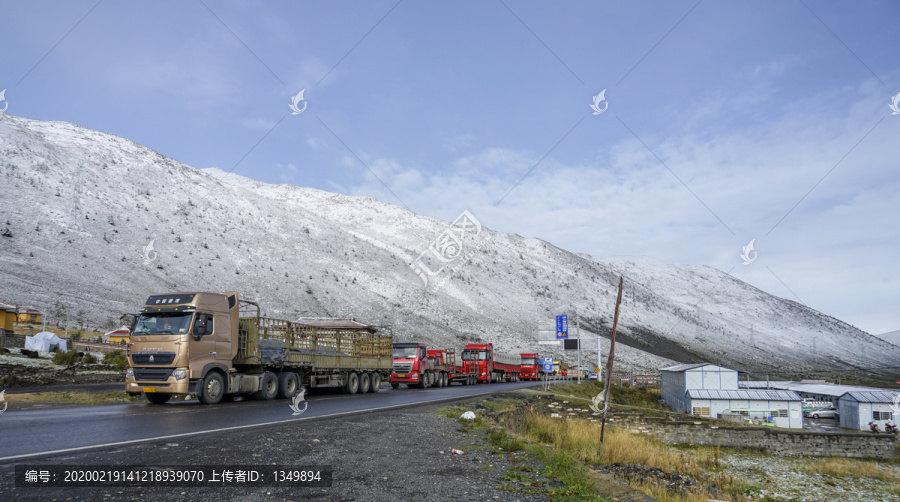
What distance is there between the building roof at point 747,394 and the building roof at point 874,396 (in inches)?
238

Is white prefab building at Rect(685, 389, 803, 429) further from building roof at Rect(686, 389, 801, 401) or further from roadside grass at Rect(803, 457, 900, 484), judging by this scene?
roadside grass at Rect(803, 457, 900, 484)

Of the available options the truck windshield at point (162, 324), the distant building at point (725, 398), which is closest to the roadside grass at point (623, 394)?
the distant building at point (725, 398)

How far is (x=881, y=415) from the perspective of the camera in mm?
44250

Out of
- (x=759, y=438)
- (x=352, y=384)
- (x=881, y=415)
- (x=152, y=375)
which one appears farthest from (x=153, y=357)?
(x=881, y=415)

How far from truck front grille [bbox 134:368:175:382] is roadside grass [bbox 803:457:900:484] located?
29.4 m

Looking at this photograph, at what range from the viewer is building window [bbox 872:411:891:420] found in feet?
144

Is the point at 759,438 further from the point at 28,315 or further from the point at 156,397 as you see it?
the point at 28,315

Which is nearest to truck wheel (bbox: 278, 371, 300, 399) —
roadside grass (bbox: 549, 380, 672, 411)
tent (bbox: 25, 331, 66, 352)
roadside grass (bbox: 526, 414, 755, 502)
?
roadside grass (bbox: 526, 414, 755, 502)

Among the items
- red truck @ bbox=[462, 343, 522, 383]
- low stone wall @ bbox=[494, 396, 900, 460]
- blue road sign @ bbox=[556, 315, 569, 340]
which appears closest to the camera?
low stone wall @ bbox=[494, 396, 900, 460]

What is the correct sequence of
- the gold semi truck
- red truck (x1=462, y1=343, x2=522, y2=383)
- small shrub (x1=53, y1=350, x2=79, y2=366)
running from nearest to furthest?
the gold semi truck < small shrub (x1=53, y1=350, x2=79, y2=366) < red truck (x1=462, y1=343, x2=522, y2=383)

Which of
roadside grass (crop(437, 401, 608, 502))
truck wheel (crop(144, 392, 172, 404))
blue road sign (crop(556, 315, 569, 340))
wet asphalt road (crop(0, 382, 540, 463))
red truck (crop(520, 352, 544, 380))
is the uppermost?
blue road sign (crop(556, 315, 569, 340))

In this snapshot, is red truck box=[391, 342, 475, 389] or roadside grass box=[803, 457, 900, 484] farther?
red truck box=[391, 342, 475, 389]

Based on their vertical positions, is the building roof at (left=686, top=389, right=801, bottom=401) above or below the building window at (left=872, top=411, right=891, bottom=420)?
above

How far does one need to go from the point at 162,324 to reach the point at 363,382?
38.9ft
